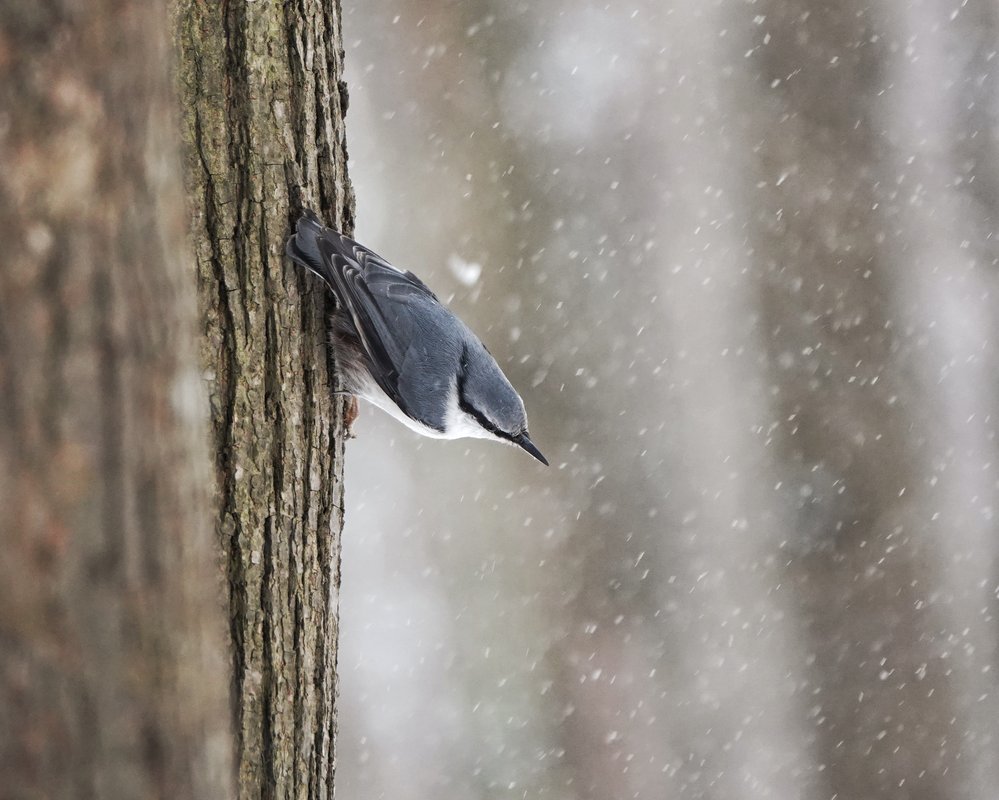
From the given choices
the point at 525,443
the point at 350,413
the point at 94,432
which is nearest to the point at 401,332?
the point at 350,413

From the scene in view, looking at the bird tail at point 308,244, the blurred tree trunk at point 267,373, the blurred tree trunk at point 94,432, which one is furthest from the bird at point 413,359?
the blurred tree trunk at point 94,432

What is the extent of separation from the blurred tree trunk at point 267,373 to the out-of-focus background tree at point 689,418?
5.40 metres

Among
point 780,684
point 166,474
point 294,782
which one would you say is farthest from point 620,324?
point 166,474

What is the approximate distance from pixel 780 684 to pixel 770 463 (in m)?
1.72

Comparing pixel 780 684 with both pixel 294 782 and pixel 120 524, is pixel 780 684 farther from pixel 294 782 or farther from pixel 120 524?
pixel 120 524

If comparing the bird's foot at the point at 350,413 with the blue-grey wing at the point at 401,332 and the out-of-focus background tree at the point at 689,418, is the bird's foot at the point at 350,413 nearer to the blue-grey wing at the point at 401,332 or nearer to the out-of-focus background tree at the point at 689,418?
the blue-grey wing at the point at 401,332

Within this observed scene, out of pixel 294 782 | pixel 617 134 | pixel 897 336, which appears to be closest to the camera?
pixel 294 782

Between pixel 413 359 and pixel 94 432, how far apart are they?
2191 millimetres

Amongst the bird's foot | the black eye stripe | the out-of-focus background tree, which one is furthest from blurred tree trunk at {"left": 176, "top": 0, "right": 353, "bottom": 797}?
the out-of-focus background tree

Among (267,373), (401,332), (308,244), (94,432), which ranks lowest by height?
(94,432)

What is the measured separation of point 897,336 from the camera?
7.60 meters

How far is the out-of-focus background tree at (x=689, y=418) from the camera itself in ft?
24.6

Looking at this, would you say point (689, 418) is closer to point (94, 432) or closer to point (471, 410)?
point (471, 410)

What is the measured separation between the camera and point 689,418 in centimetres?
822
